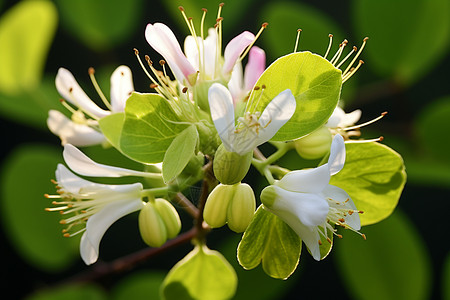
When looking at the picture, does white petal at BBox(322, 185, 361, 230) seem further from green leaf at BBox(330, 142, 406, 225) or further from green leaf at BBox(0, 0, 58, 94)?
green leaf at BBox(0, 0, 58, 94)

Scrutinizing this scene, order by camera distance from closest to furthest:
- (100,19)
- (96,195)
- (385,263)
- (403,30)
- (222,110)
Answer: (222,110)
(96,195)
(385,263)
(403,30)
(100,19)

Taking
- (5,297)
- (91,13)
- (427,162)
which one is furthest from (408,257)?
(5,297)

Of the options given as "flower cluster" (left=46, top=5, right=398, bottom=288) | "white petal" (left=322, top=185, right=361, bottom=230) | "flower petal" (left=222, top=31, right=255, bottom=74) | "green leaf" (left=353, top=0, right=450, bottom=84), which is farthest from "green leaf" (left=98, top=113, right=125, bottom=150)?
"green leaf" (left=353, top=0, right=450, bottom=84)

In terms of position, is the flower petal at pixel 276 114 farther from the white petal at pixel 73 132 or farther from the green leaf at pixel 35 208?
the green leaf at pixel 35 208

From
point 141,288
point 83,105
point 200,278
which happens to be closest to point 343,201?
point 200,278

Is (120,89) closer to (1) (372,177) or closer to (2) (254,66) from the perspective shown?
(2) (254,66)

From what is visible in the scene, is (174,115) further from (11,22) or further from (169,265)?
(169,265)
